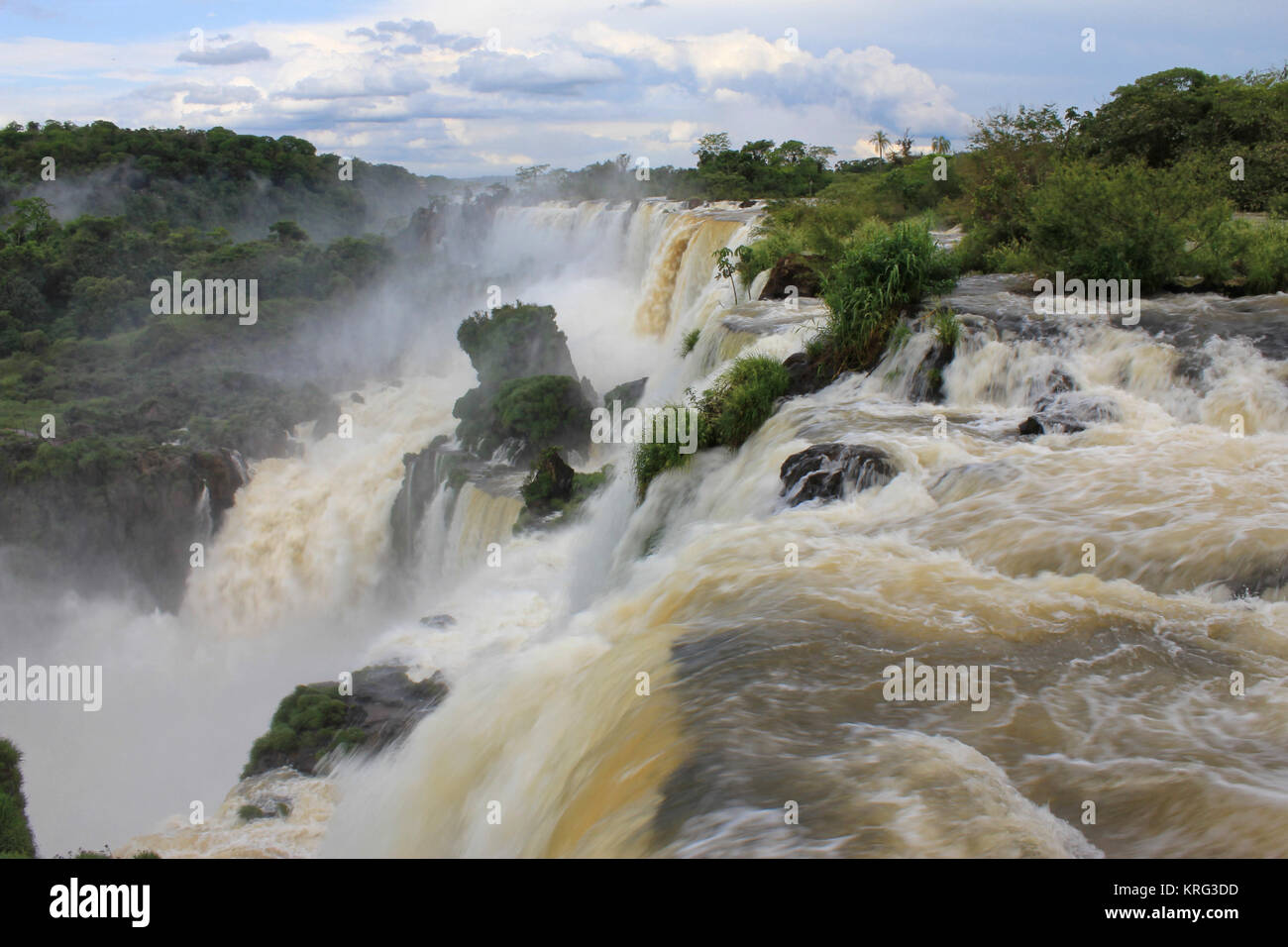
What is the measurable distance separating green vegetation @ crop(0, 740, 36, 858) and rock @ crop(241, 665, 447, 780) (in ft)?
7.92

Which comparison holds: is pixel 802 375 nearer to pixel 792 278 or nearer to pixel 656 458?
pixel 656 458

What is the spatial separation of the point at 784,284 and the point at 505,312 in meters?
10.0

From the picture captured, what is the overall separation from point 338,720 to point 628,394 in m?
11.2

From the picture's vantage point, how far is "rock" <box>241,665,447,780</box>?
9.70 meters

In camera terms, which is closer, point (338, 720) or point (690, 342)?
point (338, 720)

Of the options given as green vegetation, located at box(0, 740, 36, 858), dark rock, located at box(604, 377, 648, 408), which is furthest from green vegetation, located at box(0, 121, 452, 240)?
green vegetation, located at box(0, 740, 36, 858)

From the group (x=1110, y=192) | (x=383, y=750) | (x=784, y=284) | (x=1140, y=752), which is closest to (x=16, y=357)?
(x=784, y=284)

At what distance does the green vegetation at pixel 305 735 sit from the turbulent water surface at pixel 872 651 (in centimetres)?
26

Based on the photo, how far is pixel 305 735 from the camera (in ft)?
32.8

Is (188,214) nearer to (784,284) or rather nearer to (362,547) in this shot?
(362,547)

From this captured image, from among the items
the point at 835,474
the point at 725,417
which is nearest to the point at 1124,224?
the point at 725,417

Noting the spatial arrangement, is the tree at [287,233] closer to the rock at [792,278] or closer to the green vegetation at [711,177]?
the green vegetation at [711,177]

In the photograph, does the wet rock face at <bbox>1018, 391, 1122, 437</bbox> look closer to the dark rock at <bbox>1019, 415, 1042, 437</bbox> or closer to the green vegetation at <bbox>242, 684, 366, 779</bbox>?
the dark rock at <bbox>1019, 415, 1042, 437</bbox>
